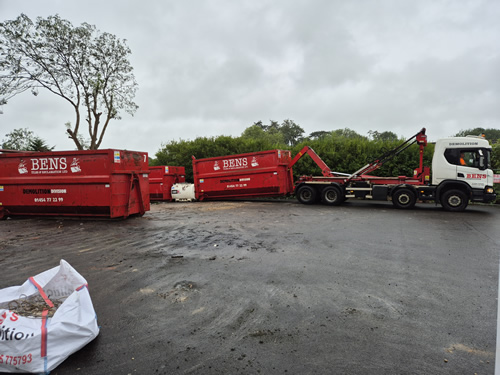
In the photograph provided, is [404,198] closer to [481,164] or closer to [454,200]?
[454,200]

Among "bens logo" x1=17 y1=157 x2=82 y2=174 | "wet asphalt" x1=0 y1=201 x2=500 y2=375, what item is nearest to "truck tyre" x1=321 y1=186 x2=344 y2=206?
"wet asphalt" x1=0 y1=201 x2=500 y2=375

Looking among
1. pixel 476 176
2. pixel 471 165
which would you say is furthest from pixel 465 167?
pixel 476 176

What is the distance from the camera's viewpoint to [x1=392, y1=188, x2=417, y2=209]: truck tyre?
10758mm

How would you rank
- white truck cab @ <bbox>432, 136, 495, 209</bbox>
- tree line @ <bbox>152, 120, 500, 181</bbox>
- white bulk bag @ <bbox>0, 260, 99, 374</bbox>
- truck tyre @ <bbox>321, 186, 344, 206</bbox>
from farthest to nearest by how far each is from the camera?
tree line @ <bbox>152, 120, 500, 181</bbox>
truck tyre @ <bbox>321, 186, 344, 206</bbox>
white truck cab @ <bbox>432, 136, 495, 209</bbox>
white bulk bag @ <bbox>0, 260, 99, 374</bbox>

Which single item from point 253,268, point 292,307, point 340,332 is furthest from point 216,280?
point 340,332

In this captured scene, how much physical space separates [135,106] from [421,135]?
19.5 m

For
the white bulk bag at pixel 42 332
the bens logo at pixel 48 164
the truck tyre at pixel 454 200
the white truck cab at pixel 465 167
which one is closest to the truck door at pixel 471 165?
the white truck cab at pixel 465 167

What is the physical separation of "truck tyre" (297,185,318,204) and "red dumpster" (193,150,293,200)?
843 millimetres

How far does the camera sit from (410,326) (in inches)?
103

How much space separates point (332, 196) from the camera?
40.8ft

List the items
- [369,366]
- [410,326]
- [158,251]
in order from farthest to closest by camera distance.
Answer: [158,251] < [410,326] < [369,366]

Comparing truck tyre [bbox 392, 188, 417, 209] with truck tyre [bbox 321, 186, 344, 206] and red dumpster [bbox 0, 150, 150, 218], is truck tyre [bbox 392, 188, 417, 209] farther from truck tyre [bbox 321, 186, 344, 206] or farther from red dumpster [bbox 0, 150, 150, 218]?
red dumpster [bbox 0, 150, 150, 218]

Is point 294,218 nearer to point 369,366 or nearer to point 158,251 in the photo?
point 158,251

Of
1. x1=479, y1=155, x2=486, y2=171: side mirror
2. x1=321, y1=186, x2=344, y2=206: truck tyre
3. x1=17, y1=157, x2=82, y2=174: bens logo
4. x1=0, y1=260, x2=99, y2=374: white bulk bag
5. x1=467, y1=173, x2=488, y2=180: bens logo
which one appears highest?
x1=17, y1=157, x2=82, y2=174: bens logo
